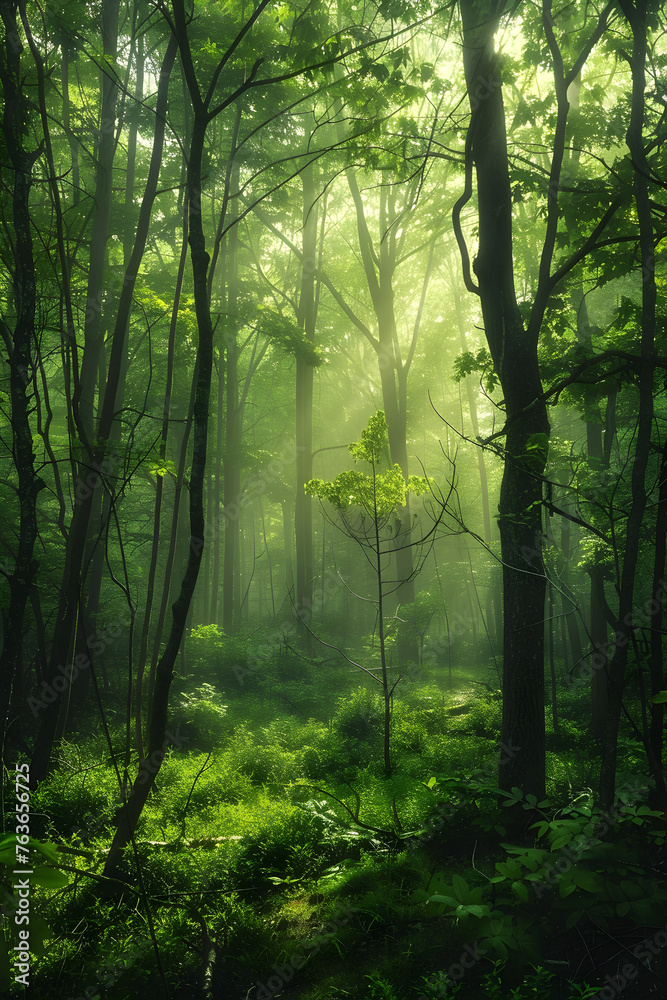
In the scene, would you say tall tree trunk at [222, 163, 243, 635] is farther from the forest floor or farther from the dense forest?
the forest floor

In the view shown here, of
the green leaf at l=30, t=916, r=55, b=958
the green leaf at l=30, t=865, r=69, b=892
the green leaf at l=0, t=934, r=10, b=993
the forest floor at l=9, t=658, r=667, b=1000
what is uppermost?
the green leaf at l=30, t=865, r=69, b=892

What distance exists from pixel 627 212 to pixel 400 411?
8.84 metres

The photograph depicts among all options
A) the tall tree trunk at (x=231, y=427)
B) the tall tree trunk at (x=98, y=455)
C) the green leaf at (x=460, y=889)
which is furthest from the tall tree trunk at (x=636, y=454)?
the tall tree trunk at (x=231, y=427)

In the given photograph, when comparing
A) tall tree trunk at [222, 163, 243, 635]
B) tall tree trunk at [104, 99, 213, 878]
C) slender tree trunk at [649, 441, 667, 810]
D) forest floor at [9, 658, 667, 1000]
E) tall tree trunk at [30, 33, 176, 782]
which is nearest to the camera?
forest floor at [9, 658, 667, 1000]

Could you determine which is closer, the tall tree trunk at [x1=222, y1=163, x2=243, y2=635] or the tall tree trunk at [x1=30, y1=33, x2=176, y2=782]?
the tall tree trunk at [x1=30, y1=33, x2=176, y2=782]

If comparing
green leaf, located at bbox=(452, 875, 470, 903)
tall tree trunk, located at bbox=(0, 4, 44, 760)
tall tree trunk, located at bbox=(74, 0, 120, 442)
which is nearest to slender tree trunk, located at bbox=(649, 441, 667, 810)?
green leaf, located at bbox=(452, 875, 470, 903)

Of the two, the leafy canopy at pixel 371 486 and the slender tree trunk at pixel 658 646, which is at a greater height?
the leafy canopy at pixel 371 486

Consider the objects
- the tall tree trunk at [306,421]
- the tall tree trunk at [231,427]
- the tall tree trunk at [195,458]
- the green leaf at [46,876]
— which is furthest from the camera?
the tall tree trunk at [231,427]

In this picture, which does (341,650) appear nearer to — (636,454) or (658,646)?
(658,646)

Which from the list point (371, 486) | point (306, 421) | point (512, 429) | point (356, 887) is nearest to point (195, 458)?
point (512, 429)

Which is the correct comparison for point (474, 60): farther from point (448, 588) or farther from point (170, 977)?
point (448, 588)

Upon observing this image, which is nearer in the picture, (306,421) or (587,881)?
(587,881)

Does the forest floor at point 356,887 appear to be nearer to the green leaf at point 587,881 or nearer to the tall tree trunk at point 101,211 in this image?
the green leaf at point 587,881

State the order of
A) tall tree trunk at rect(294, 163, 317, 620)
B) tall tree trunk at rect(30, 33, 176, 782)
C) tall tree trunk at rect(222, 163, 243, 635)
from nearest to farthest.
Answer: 1. tall tree trunk at rect(30, 33, 176, 782)
2. tall tree trunk at rect(294, 163, 317, 620)
3. tall tree trunk at rect(222, 163, 243, 635)
